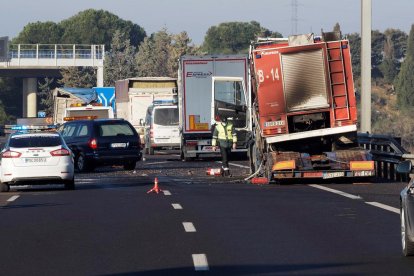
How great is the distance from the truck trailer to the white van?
71.8 feet

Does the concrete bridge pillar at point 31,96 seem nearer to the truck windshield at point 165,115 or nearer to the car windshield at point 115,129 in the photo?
the truck windshield at point 165,115

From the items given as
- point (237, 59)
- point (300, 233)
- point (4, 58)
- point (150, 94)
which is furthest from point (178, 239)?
point (4, 58)

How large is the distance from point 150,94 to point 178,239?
4354 cm

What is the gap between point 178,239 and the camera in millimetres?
16578

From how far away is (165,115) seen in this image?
171 feet

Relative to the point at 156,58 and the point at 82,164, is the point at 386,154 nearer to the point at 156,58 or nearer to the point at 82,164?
the point at 82,164

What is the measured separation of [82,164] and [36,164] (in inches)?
419

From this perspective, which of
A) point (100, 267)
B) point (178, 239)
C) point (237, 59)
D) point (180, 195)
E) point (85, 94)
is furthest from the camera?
point (85, 94)

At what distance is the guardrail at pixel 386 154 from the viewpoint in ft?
97.8

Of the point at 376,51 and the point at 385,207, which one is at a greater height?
the point at 376,51

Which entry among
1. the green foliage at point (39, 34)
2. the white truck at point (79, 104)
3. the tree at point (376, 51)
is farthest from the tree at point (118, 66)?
the white truck at point (79, 104)

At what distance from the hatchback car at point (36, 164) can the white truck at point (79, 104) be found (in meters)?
24.8

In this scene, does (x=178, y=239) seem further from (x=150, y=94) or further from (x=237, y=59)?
(x=150, y=94)

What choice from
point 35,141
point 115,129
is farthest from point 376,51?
point 35,141
